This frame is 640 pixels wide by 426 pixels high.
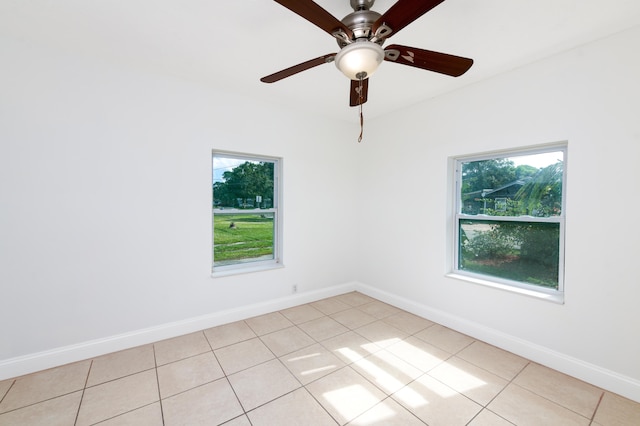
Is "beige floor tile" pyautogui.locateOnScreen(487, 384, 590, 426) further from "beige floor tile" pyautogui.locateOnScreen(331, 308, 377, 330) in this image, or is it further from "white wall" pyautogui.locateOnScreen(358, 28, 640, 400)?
"beige floor tile" pyautogui.locateOnScreen(331, 308, 377, 330)

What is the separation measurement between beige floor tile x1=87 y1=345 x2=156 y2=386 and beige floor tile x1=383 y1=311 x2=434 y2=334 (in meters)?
2.38

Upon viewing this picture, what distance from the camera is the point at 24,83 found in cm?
210

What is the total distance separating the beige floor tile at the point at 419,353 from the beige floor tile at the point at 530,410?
50 cm

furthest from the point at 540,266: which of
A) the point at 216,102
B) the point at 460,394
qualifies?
the point at 216,102

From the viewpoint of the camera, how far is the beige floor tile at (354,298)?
3700 mm

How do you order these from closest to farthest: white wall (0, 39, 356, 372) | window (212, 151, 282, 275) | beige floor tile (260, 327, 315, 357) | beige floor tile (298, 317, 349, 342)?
white wall (0, 39, 356, 372) < beige floor tile (260, 327, 315, 357) < beige floor tile (298, 317, 349, 342) < window (212, 151, 282, 275)

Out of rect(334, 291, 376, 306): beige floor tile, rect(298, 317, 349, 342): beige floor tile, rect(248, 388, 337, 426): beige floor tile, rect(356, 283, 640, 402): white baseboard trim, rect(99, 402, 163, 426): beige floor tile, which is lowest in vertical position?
rect(248, 388, 337, 426): beige floor tile

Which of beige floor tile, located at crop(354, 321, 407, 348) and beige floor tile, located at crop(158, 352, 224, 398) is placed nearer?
beige floor tile, located at crop(158, 352, 224, 398)

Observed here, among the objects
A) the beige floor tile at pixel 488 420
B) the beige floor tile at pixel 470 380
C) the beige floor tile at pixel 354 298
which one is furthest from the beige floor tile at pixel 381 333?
the beige floor tile at pixel 488 420

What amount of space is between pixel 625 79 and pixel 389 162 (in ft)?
7.01

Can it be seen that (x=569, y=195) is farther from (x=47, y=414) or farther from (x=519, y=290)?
(x=47, y=414)

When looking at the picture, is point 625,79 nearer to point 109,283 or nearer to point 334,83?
point 334,83

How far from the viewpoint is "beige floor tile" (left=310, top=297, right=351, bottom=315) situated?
3426 mm

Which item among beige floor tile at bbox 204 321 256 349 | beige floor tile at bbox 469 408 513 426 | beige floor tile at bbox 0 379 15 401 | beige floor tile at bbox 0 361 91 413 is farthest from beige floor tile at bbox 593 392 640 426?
beige floor tile at bbox 0 379 15 401
